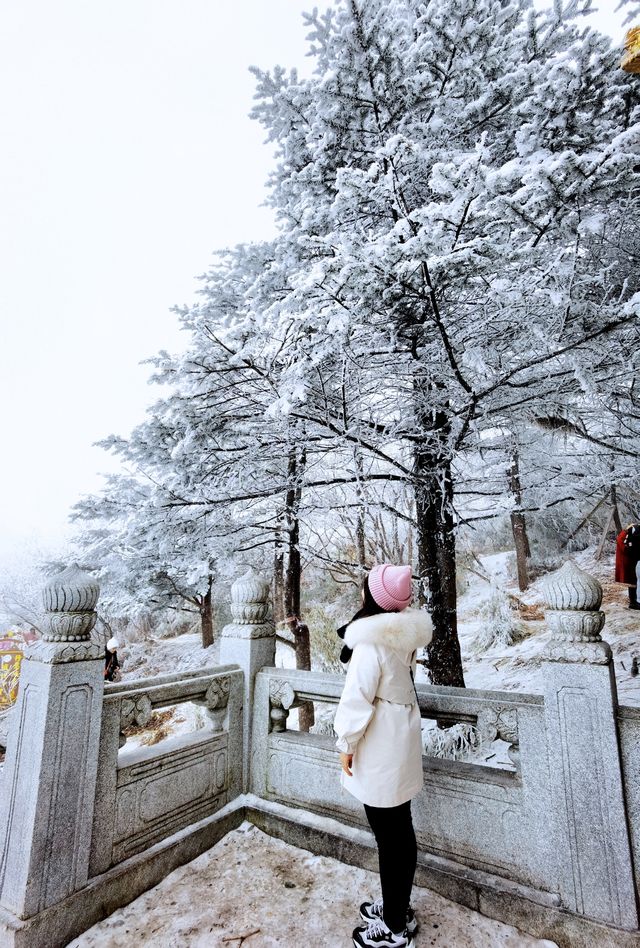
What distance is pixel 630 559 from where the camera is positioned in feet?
27.7

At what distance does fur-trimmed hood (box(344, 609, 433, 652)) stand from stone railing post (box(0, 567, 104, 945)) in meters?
1.54

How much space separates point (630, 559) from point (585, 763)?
24.6 ft

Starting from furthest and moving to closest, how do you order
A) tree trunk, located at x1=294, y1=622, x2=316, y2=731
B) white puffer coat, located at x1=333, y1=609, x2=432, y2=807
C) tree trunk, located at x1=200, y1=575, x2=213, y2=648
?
tree trunk, located at x1=200, y1=575, x2=213, y2=648 < tree trunk, located at x1=294, y1=622, x2=316, y2=731 < white puffer coat, located at x1=333, y1=609, x2=432, y2=807

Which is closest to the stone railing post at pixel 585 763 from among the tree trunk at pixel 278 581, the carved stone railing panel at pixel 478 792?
the carved stone railing panel at pixel 478 792

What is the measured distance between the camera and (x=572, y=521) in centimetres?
1426

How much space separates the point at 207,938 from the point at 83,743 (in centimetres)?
123

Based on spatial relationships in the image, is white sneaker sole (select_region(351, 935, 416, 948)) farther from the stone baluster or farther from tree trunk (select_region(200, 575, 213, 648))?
tree trunk (select_region(200, 575, 213, 648))

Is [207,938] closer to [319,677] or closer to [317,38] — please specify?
[319,677]

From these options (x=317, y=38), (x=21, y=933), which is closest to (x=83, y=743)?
(x=21, y=933)

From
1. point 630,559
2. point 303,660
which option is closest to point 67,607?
point 303,660

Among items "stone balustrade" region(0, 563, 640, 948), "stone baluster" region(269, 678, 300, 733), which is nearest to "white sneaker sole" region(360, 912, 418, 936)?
"stone balustrade" region(0, 563, 640, 948)

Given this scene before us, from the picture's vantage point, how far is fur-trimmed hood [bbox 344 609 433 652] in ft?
7.55

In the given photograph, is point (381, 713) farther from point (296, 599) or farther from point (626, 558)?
point (626, 558)

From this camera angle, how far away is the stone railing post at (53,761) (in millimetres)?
2352
